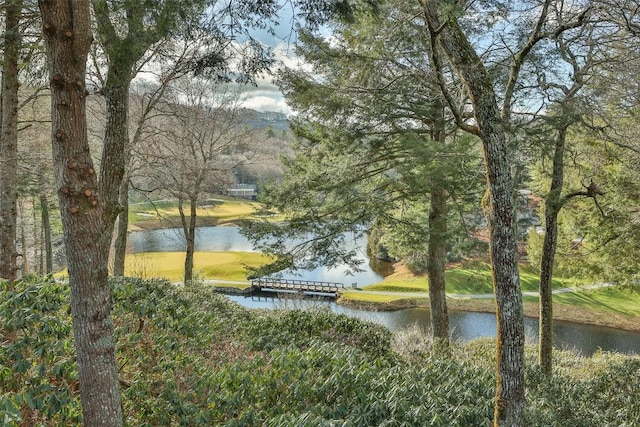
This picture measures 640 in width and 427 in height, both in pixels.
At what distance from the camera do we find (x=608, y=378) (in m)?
6.04

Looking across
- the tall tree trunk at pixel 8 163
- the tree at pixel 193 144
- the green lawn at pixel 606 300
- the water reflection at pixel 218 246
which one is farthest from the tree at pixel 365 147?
the water reflection at pixel 218 246

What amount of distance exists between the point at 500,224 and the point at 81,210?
2.93 m

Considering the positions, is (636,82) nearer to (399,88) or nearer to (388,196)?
(399,88)

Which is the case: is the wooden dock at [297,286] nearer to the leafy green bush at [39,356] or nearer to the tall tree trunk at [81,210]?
the leafy green bush at [39,356]

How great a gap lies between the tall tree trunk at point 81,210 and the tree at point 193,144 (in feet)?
26.2

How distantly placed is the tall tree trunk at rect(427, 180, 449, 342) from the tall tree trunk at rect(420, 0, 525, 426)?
4657mm

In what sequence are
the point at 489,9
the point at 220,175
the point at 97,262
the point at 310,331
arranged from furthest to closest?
the point at 220,175 < the point at 310,331 < the point at 489,9 < the point at 97,262

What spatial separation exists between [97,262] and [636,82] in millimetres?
7170

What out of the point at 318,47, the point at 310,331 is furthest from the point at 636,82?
the point at 310,331

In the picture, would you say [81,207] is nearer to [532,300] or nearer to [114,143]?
[114,143]

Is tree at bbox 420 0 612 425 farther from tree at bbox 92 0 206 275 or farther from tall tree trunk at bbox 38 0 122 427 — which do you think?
tall tree trunk at bbox 38 0 122 427

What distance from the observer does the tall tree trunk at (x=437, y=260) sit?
8.05 m

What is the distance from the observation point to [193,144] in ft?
38.0

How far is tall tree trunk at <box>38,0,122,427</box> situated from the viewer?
2254mm
